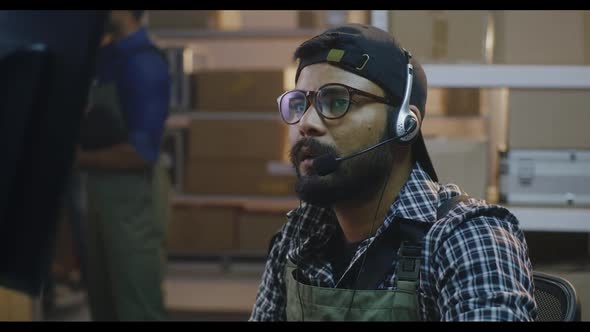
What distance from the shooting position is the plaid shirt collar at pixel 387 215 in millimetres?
1392

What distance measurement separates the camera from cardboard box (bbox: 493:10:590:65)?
2.34 metres

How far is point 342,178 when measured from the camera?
141 centimetres

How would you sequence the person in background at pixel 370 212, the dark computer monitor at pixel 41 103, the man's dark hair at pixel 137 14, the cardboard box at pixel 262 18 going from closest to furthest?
1. the dark computer monitor at pixel 41 103
2. the person in background at pixel 370 212
3. the man's dark hair at pixel 137 14
4. the cardboard box at pixel 262 18

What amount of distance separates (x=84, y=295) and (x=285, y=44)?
1893mm

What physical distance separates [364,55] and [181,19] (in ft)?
10.5

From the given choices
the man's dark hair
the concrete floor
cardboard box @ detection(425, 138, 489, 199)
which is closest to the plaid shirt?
cardboard box @ detection(425, 138, 489, 199)

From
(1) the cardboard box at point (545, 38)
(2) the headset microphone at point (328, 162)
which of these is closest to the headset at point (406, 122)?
(2) the headset microphone at point (328, 162)

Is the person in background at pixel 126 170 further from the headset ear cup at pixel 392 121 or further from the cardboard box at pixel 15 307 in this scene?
the headset ear cup at pixel 392 121

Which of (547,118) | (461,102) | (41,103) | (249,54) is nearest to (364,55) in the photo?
→ (41,103)

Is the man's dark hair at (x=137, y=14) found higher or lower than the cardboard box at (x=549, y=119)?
higher

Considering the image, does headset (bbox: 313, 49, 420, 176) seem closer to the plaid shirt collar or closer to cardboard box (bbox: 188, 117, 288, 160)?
the plaid shirt collar

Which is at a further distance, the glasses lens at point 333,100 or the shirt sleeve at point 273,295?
the shirt sleeve at point 273,295

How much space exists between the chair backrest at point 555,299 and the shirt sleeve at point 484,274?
0.12 m

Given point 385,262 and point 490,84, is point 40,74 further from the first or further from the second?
point 490,84
